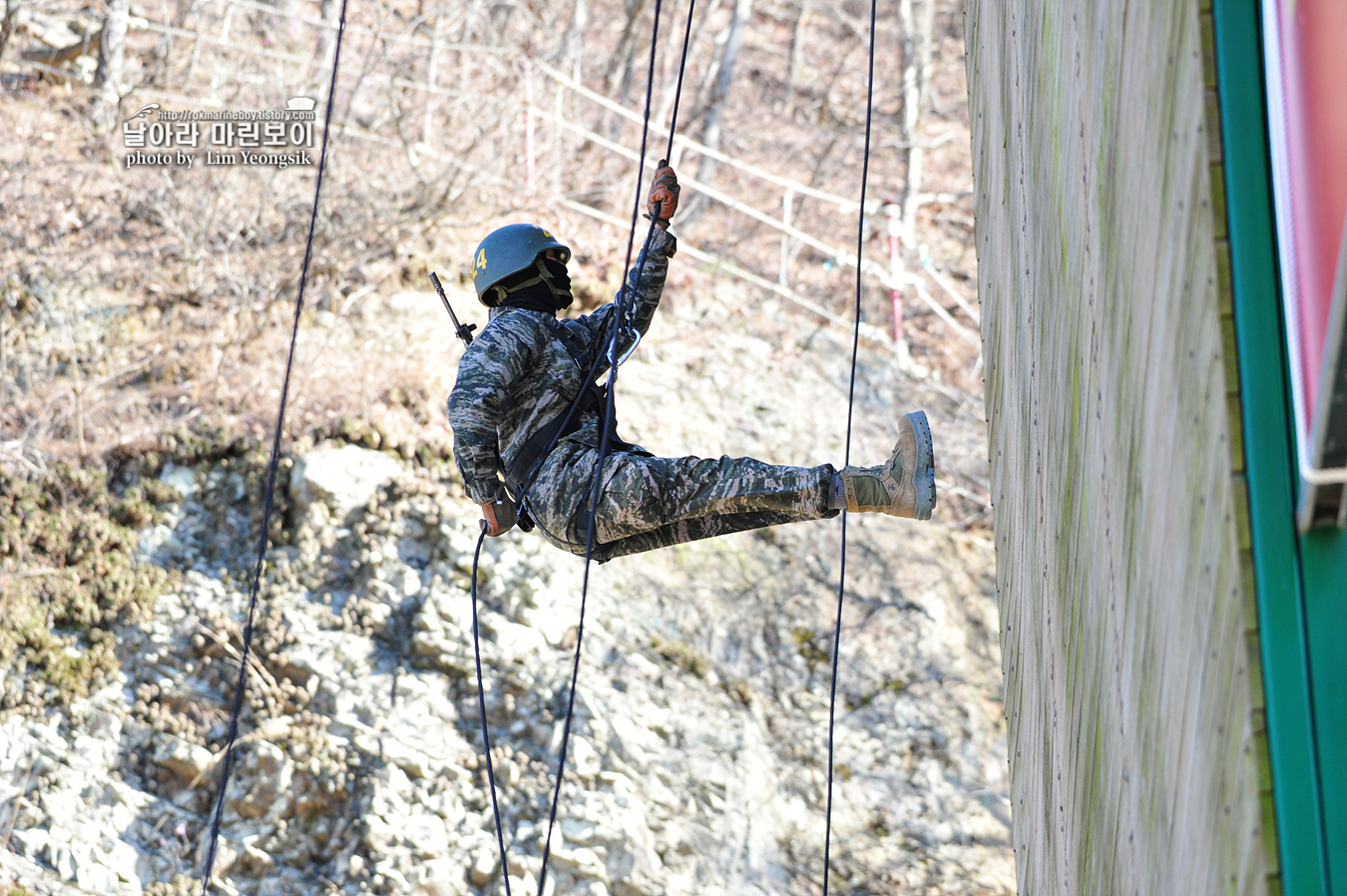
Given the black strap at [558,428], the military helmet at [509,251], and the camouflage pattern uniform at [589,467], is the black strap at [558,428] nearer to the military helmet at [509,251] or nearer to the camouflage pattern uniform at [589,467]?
the camouflage pattern uniform at [589,467]

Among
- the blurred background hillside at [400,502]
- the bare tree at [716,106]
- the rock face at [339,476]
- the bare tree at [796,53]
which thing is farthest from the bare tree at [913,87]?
the rock face at [339,476]

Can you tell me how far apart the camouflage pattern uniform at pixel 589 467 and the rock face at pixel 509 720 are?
Result: 6630 millimetres

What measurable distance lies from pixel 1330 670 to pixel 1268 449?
0.34 m

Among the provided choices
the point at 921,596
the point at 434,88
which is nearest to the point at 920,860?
the point at 921,596

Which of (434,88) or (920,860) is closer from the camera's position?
(920,860)

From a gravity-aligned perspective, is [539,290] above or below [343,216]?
below

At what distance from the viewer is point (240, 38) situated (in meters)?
16.9

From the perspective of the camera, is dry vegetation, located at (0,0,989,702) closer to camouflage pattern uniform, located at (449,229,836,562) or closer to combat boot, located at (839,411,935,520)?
camouflage pattern uniform, located at (449,229,836,562)

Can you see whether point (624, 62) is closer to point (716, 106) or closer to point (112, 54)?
point (716, 106)

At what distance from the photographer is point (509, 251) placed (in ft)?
20.4

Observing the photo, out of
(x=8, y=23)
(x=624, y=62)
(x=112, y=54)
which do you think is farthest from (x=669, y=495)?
(x=624, y=62)

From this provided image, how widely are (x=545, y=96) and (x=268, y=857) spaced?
34.5 ft

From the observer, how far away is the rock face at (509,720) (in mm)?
11766

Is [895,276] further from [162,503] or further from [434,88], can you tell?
[162,503]
